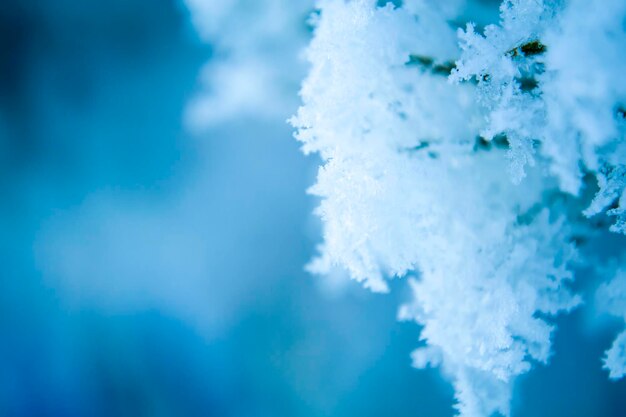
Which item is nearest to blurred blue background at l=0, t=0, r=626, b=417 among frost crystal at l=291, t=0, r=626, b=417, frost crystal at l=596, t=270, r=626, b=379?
frost crystal at l=596, t=270, r=626, b=379

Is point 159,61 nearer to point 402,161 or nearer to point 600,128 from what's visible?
point 402,161

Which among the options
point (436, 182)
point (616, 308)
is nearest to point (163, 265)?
point (436, 182)

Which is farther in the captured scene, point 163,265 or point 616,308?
point 163,265

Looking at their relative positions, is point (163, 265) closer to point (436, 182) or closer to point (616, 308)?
point (436, 182)

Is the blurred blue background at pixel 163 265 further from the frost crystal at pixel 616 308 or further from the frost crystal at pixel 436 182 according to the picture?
the frost crystal at pixel 436 182

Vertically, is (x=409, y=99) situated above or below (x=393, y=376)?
above

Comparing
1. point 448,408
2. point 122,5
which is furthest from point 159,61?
point 448,408

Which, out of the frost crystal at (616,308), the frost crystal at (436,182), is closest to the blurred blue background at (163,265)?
the frost crystal at (616,308)

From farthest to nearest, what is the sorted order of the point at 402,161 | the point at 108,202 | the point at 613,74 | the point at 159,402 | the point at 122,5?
the point at 159,402, the point at 108,202, the point at 122,5, the point at 402,161, the point at 613,74
